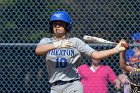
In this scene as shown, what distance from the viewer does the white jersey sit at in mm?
6219

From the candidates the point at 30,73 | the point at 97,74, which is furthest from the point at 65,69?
the point at 30,73

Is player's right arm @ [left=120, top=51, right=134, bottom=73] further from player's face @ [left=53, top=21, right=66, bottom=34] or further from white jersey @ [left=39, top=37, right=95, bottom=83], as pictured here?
player's face @ [left=53, top=21, right=66, bottom=34]

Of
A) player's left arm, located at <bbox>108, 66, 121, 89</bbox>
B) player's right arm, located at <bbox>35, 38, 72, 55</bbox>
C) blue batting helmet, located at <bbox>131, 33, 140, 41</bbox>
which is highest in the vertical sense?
player's right arm, located at <bbox>35, 38, 72, 55</bbox>

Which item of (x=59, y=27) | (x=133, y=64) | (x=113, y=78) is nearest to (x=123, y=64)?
A: (x=133, y=64)

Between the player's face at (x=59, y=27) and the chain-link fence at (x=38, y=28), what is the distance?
134 cm

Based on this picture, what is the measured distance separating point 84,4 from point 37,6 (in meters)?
0.66

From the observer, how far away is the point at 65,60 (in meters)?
6.22

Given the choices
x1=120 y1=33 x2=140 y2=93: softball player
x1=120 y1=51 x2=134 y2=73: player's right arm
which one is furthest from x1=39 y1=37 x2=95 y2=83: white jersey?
x1=120 y1=33 x2=140 y2=93: softball player

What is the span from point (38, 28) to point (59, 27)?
159 cm

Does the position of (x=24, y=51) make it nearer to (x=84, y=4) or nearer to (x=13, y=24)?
(x=13, y=24)

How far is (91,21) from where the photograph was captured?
25.6ft

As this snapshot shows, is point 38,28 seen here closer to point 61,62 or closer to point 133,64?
point 133,64

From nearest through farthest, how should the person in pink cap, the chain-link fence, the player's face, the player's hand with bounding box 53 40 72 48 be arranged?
the player's hand with bounding box 53 40 72 48 → the player's face → the person in pink cap → the chain-link fence

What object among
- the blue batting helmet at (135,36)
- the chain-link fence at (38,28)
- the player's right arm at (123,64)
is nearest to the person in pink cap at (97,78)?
the chain-link fence at (38,28)
